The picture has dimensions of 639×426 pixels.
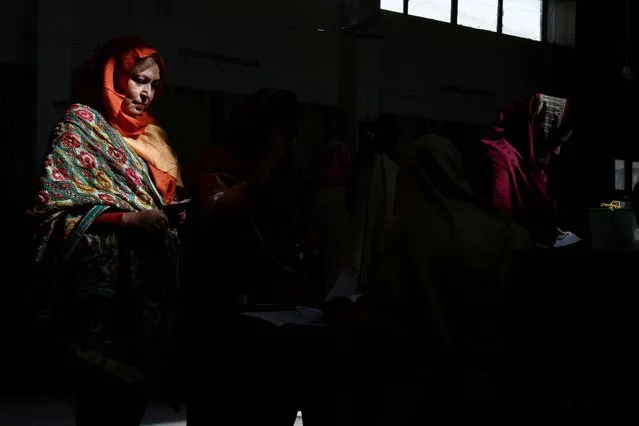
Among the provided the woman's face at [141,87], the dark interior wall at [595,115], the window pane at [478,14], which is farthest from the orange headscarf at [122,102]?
the dark interior wall at [595,115]

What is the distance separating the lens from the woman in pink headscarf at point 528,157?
510cm

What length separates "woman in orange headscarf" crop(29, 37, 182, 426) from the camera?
3285mm

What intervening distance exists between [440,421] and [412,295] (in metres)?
0.35

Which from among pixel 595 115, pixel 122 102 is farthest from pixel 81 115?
pixel 595 115

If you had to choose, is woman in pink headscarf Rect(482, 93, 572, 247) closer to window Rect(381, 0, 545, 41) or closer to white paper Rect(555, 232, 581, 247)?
white paper Rect(555, 232, 581, 247)

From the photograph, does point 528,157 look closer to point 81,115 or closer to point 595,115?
point 81,115

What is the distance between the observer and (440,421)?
117 inches

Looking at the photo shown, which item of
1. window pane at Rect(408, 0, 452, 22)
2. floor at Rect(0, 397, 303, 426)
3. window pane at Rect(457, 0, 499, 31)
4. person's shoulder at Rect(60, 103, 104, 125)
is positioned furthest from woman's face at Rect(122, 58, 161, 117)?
window pane at Rect(457, 0, 499, 31)

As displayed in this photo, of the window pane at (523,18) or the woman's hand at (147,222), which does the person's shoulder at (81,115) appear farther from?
the window pane at (523,18)

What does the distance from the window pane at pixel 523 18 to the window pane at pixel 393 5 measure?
1.61 metres

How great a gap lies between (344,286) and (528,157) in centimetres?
234

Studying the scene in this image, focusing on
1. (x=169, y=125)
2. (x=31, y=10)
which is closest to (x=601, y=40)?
(x=169, y=125)

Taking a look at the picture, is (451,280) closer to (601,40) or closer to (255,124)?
(255,124)

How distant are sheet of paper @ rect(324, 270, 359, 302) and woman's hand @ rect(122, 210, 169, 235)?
55 cm
